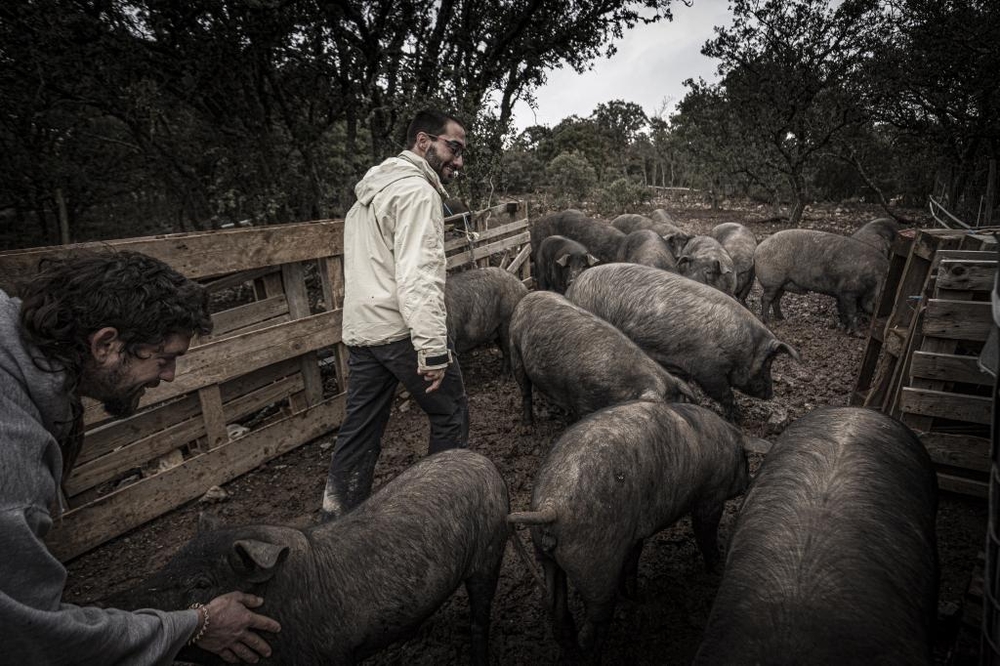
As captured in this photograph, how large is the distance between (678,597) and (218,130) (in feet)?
30.9

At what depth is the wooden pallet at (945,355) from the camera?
11.1ft

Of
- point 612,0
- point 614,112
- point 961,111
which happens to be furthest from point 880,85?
point 614,112

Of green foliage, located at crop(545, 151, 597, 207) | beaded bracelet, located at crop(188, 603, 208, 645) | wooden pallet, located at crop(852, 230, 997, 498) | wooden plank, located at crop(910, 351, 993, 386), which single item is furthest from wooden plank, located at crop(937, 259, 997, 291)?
green foliage, located at crop(545, 151, 597, 207)

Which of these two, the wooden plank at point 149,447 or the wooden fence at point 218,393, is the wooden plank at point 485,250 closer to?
the wooden fence at point 218,393

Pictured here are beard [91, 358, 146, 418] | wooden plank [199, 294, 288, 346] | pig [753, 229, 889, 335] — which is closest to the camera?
beard [91, 358, 146, 418]

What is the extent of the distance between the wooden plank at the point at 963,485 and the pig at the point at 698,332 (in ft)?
5.01

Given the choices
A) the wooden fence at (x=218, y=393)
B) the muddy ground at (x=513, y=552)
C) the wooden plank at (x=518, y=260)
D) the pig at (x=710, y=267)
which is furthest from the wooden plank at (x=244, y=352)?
the pig at (x=710, y=267)

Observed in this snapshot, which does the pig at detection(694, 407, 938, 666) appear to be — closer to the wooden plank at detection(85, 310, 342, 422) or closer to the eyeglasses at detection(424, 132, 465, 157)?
the eyeglasses at detection(424, 132, 465, 157)

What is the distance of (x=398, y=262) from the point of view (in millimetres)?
3049

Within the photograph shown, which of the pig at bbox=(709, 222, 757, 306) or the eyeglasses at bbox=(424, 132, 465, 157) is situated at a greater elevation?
the eyeglasses at bbox=(424, 132, 465, 157)

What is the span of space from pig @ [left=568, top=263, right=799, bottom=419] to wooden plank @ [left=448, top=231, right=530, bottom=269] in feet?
7.50

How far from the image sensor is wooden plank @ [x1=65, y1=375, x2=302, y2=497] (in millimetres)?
3553

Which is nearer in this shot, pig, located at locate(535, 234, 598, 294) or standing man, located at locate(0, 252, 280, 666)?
standing man, located at locate(0, 252, 280, 666)

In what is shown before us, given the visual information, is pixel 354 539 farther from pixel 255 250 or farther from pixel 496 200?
pixel 496 200
